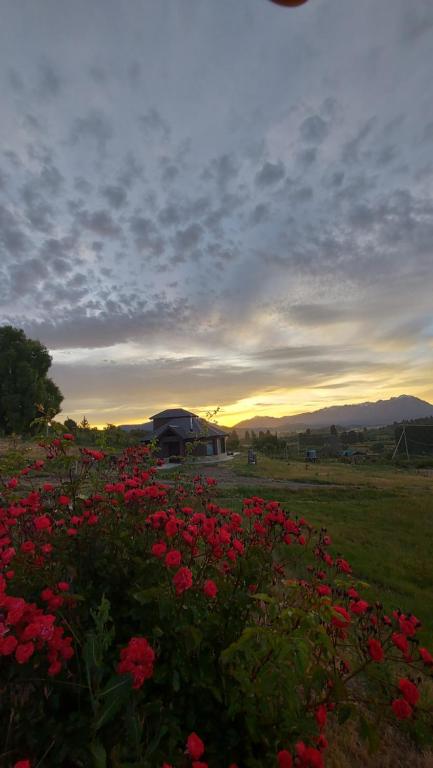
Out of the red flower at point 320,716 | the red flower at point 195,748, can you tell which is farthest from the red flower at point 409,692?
the red flower at point 195,748

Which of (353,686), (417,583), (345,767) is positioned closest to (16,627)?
(345,767)

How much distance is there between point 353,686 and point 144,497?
2562mm

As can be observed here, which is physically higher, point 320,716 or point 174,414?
point 174,414

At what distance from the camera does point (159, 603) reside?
1811 millimetres

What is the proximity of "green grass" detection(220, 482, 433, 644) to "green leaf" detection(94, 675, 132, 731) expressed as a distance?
14.2 feet

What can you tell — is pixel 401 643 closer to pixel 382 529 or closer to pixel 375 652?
pixel 375 652

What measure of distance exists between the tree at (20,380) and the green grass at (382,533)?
77.5 ft

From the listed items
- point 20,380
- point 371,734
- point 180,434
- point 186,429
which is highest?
point 20,380

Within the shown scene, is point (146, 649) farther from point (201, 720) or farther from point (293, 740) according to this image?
point (293, 740)

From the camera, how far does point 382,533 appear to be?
9.16 m

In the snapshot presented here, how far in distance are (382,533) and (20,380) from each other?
101ft

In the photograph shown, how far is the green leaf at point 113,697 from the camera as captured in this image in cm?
140

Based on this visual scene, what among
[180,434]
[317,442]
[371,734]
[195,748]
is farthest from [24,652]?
[317,442]

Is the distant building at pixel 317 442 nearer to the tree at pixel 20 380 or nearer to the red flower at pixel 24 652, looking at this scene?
the tree at pixel 20 380
